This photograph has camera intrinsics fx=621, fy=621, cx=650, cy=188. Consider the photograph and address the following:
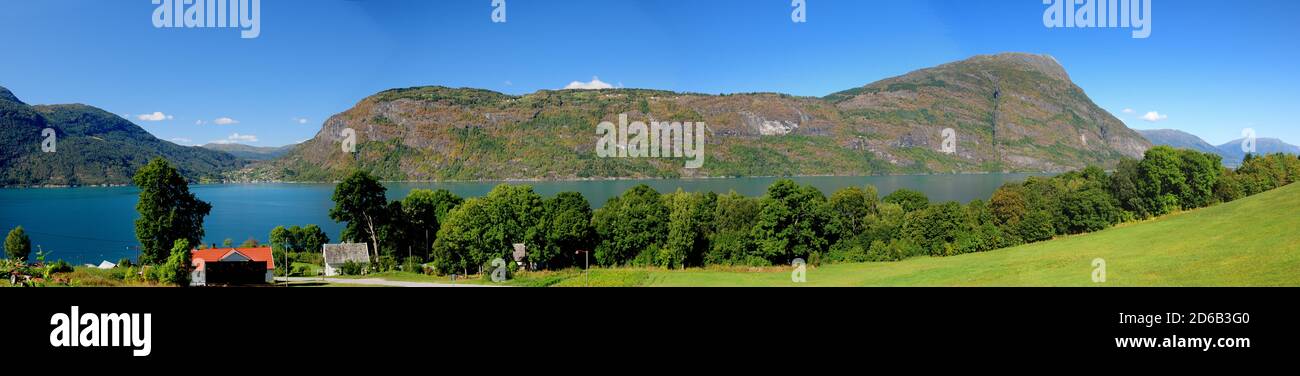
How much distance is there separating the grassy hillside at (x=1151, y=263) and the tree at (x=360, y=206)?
1726cm

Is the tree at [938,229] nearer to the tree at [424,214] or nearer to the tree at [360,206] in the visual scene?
the tree at [424,214]

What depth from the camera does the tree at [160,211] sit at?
1073 inches

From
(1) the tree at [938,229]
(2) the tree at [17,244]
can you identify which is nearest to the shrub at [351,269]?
(2) the tree at [17,244]

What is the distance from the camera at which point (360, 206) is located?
135 ft

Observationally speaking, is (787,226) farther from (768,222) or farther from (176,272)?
(176,272)

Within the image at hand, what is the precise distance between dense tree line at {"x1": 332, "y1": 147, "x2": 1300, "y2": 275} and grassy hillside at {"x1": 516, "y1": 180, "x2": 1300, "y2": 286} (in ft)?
20.3

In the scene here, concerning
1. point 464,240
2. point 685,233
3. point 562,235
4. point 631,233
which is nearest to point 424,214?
point 464,240

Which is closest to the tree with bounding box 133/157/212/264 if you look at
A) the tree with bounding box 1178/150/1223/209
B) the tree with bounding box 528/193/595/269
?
the tree with bounding box 528/193/595/269

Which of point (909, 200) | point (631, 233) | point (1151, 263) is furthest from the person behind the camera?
point (909, 200)

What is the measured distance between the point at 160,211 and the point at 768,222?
3004 centimetres
